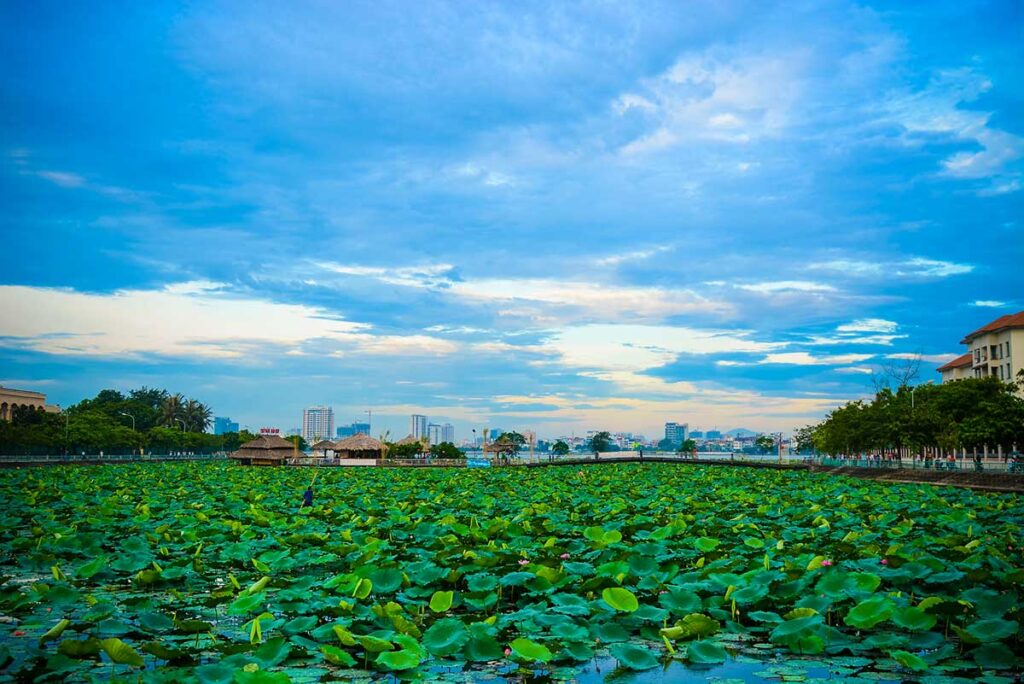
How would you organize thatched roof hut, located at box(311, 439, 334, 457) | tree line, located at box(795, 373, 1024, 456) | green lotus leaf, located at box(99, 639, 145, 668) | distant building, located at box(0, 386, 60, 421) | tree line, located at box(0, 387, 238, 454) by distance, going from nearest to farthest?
green lotus leaf, located at box(99, 639, 145, 668) < tree line, located at box(795, 373, 1024, 456) < tree line, located at box(0, 387, 238, 454) < thatched roof hut, located at box(311, 439, 334, 457) < distant building, located at box(0, 386, 60, 421)

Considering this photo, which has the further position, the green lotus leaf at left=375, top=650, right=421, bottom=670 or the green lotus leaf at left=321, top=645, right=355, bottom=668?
the green lotus leaf at left=321, top=645, right=355, bottom=668

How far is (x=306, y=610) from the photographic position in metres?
6.32

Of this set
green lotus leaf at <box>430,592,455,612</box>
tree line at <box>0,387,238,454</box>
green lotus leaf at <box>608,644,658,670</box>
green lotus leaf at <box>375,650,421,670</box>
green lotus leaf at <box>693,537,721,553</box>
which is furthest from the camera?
tree line at <box>0,387,238,454</box>

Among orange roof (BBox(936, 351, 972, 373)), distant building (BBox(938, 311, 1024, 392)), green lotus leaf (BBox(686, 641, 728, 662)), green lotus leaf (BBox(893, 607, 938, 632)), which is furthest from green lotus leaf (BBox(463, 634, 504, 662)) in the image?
orange roof (BBox(936, 351, 972, 373))

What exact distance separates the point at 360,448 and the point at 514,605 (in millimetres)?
50034

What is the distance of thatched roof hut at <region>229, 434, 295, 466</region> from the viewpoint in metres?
50.1

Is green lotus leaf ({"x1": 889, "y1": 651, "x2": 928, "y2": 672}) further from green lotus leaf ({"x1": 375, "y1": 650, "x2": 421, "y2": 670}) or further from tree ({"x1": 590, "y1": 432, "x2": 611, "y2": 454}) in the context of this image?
tree ({"x1": 590, "y1": 432, "x2": 611, "y2": 454})

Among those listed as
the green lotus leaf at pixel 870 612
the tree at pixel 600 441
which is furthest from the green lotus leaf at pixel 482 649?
the tree at pixel 600 441

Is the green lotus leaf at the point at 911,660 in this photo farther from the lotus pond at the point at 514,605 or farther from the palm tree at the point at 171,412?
the palm tree at the point at 171,412

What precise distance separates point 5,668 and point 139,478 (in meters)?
24.3

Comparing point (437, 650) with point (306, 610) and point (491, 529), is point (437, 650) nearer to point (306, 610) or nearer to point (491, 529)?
point (306, 610)

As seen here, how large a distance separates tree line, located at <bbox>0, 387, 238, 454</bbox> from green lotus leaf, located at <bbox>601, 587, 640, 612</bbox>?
172 feet

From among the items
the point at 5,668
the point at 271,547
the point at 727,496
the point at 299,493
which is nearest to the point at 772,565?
the point at 271,547

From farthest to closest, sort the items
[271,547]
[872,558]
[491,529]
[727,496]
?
[727,496], [491,529], [271,547], [872,558]
